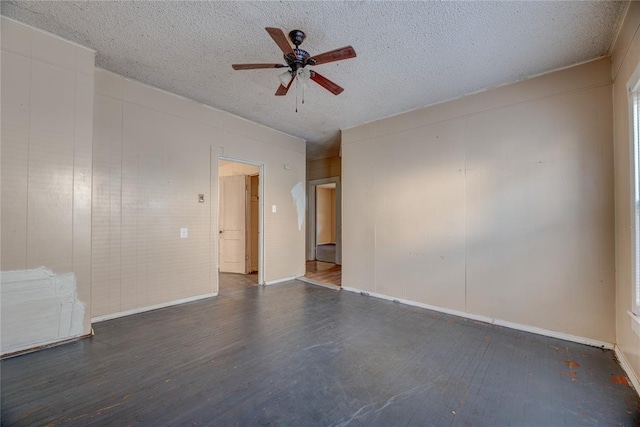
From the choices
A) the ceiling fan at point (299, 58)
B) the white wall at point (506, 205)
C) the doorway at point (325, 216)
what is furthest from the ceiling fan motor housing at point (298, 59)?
the doorway at point (325, 216)

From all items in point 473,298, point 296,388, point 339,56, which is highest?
point 339,56

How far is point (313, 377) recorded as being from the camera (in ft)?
6.75

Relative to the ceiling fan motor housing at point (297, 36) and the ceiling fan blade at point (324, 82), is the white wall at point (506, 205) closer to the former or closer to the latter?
the ceiling fan blade at point (324, 82)

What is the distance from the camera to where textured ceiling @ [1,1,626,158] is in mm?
2092

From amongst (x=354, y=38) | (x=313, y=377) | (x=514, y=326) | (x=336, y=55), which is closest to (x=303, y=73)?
(x=336, y=55)

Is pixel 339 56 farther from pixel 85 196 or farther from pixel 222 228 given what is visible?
pixel 222 228

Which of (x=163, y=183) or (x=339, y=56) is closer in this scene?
(x=339, y=56)

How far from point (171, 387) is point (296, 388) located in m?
0.90

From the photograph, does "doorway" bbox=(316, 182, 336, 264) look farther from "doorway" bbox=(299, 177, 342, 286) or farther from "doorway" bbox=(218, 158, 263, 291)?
"doorway" bbox=(218, 158, 263, 291)

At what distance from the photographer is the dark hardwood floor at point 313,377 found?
5.48ft

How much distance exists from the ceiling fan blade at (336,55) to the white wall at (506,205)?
6.94ft

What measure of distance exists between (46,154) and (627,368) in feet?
17.4

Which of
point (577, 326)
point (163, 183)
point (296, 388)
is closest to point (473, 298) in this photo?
point (577, 326)

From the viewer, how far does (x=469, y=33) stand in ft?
7.64
